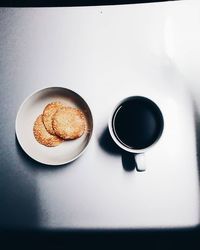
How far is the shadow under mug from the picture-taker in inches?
24.2

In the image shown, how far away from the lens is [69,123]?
2.17 ft

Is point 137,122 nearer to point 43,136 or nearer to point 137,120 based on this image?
point 137,120

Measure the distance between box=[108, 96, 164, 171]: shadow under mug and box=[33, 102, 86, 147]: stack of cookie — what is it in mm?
82

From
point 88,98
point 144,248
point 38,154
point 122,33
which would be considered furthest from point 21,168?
point 144,248

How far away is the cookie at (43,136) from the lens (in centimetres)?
66

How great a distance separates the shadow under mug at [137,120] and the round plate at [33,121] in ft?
0.20

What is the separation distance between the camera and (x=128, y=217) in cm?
67

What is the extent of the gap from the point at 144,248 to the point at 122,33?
59 centimetres

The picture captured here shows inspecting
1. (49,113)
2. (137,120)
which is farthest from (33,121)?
(137,120)

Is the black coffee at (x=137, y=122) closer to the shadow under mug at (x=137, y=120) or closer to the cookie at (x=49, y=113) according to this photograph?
the shadow under mug at (x=137, y=120)

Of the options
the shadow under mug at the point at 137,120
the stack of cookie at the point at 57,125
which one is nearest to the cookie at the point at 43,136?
the stack of cookie at the point at 57,125

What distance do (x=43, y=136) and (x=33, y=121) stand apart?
0.12ft

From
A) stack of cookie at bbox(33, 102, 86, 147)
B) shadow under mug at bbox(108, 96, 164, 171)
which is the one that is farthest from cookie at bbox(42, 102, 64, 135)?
shadow under mug at bbox(108, 96, 164, 171)

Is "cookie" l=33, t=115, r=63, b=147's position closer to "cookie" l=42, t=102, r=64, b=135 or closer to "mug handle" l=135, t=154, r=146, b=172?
"cookie" l=42, t=102, r=64, b=135
